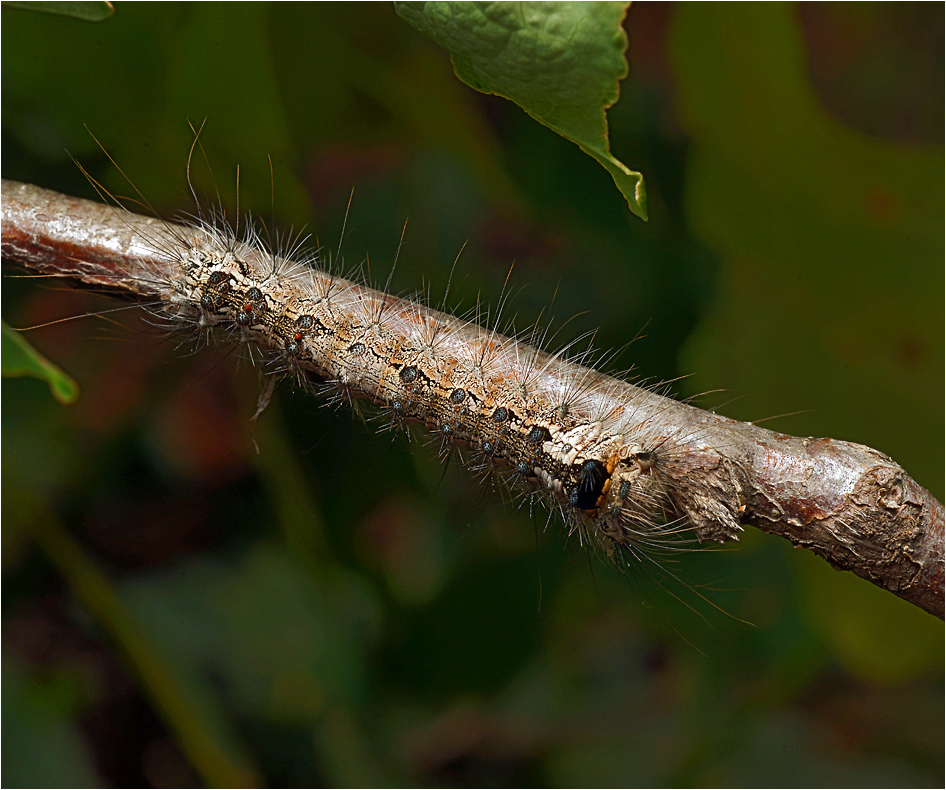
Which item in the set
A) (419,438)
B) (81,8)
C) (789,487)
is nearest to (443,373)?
(419,438)

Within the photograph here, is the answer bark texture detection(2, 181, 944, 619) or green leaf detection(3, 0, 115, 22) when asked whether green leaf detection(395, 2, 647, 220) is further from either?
bark texture detection(2, 181, 944, 619)

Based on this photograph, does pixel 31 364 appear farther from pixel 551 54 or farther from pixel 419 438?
pixel 419 438

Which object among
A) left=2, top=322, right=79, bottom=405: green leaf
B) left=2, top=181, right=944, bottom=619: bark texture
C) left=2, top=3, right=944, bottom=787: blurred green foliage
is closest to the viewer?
left=2, top=322, right=79, bottom=405: green leaf

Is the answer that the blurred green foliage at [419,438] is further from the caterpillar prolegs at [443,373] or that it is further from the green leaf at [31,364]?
the green leaf at [31,364]

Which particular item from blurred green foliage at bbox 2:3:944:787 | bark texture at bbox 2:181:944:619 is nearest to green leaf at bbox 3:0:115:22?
bark texture at bbox 2:181:944:619

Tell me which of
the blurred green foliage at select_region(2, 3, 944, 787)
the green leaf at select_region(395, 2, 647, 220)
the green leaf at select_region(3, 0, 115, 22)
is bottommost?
the blurred green foliage at select_region(2, 3, 944, 787)

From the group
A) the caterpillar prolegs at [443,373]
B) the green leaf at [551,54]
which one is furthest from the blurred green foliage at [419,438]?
the green leaf at [551,54]

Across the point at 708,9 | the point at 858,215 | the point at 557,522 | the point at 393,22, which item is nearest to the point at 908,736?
the point at 557,522
